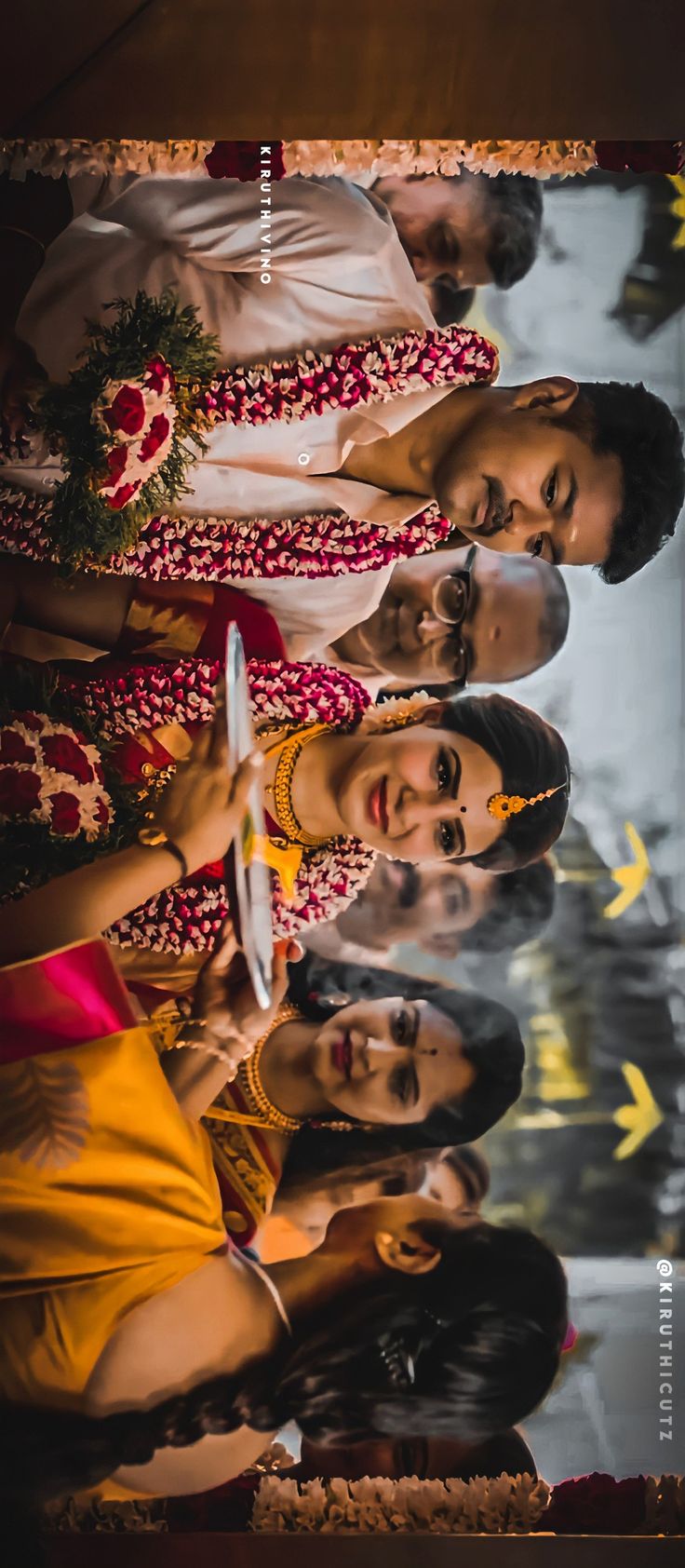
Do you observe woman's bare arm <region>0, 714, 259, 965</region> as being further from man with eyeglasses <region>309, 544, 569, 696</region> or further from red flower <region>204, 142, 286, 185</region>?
red flower <region>204, 142, 286, 185</region>

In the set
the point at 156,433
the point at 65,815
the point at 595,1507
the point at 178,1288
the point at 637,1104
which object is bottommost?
the point at 595,1507

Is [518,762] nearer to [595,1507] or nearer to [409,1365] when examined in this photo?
[409,1365]

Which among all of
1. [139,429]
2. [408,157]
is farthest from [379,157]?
[139,429]

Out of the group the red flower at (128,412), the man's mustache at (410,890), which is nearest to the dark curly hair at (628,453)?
the man's mustache at (410,890)

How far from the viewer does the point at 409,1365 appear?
7.10 ft

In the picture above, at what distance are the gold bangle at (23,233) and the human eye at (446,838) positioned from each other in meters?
1.41

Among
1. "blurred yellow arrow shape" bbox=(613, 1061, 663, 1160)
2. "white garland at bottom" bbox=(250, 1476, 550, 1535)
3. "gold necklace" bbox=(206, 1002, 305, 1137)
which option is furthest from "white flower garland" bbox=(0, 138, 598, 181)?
"white garland at bottom" bbox=(250, 1476, 550, 1535)

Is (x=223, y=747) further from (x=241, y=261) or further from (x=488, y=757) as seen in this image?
(x=241, y=261)

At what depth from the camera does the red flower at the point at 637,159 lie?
88.5 inches

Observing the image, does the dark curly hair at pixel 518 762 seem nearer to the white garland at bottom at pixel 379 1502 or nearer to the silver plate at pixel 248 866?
the silver plate at pixel 248 866

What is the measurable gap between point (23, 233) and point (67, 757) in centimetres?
108

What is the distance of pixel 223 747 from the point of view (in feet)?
7.22

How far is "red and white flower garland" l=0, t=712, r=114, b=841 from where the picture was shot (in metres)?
2.22

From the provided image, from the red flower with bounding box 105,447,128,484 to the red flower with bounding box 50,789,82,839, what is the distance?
0.63m
